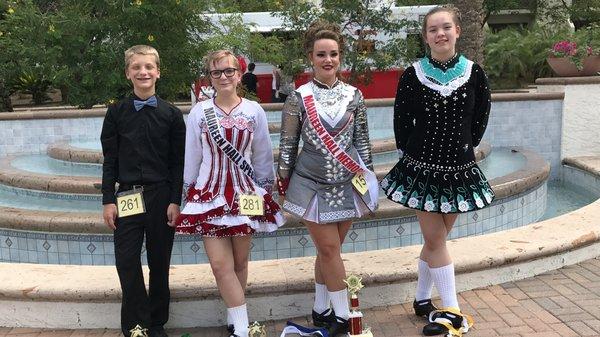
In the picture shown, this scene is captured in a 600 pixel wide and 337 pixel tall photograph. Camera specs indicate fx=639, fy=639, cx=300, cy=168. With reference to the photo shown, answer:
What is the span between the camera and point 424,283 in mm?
4102

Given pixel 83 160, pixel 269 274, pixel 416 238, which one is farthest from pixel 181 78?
pixel 269 274

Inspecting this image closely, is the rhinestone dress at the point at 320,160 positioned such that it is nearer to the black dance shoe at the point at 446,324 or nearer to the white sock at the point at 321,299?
the white sock at the point at 321,299

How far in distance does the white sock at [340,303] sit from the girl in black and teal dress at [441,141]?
0.51 m

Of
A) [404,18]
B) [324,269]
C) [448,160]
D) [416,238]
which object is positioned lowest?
[416,238]

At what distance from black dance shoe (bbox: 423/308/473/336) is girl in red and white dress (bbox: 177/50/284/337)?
1118 millimetres

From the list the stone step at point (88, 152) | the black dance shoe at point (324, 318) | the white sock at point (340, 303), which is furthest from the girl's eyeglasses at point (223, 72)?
the stone step at point (88, 152)

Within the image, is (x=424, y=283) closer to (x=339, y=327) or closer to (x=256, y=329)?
(x=339, y=327)

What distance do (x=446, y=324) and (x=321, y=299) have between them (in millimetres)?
773

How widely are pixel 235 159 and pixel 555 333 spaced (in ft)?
7.18

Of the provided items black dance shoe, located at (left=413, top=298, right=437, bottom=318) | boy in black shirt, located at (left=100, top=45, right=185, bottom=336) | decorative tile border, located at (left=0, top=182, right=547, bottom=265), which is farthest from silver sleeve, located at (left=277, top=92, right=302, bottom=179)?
decorative tile border, located at (left=0, top=182, right=547, bottom=265)

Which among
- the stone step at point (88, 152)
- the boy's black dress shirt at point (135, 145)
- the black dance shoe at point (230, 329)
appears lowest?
the black dance shoe at point (230, 329)

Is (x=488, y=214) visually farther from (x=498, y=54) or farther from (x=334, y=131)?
(x=498, y=54)

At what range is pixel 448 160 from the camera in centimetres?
376

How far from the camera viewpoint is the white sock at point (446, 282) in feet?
12.8
